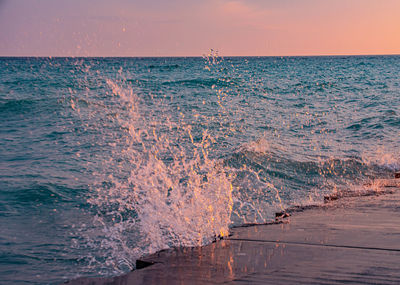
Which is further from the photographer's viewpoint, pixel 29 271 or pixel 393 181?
pixel 393 181

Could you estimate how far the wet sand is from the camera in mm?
2443

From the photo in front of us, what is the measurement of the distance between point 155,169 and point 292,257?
2.42 m

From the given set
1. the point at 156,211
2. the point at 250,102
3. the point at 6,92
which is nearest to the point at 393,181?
the point at 156,211

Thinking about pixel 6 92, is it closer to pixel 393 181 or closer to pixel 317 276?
pixel 393 181

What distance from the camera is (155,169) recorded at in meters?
4.80

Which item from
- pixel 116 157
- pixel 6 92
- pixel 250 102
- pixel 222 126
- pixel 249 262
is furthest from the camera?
pixel 6 92

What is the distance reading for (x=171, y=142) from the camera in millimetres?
9453

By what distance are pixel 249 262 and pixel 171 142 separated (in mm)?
6847

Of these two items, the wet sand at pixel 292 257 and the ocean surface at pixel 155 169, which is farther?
the ocean surface at pixel 155 169

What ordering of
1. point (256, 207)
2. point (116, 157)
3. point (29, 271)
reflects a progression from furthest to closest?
point (116, 157), point (256, 207), point (29, 271)

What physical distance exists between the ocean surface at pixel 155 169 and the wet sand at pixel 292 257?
391mm

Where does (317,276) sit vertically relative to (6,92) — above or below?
below

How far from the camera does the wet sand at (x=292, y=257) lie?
2.44 meters

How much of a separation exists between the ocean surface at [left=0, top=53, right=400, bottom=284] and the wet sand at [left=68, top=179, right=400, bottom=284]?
391mm
